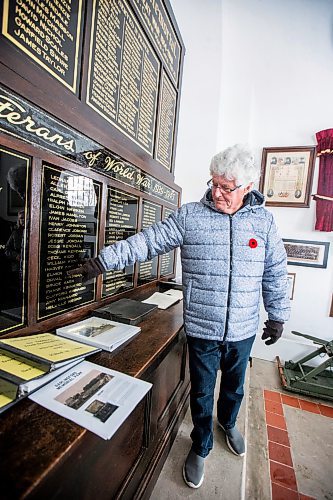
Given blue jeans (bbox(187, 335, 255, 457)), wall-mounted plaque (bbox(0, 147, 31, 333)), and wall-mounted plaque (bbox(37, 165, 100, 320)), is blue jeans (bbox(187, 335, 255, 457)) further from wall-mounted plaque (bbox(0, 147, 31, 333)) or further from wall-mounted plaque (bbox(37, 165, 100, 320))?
wall-mounted plaque (bbox(0, 147, 31, 333))

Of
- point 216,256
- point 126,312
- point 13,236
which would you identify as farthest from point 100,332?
point 216,256

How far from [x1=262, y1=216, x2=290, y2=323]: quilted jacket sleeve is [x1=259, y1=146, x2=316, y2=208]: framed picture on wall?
76.6 inches

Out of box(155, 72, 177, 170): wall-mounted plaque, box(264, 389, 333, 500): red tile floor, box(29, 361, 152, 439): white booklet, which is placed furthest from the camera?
box(155, 72, 177, 170): wall-mounted plaque

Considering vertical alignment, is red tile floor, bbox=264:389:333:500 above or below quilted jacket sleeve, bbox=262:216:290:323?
below

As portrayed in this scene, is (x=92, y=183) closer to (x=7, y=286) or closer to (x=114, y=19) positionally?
(x=7, y=286)

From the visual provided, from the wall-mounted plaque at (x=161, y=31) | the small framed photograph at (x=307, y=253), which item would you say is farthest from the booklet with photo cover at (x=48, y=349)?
the small framed photograph at (x=307, y=253)

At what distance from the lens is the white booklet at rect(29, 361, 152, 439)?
1.94 ft

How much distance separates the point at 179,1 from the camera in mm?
2410

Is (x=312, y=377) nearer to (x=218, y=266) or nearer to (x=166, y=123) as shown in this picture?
(x=218, y=266)

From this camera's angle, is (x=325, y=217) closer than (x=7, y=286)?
No

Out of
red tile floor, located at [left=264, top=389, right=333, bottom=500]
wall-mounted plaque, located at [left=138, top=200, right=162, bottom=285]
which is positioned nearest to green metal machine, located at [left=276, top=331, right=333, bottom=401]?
red tile floor, located at [left=264, top=389, right=333, bottom=500]

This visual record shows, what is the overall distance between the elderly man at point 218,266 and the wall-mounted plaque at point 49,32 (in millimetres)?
742

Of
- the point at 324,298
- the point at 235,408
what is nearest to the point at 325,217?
the point at 324,298

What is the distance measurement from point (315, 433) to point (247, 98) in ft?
11.0
